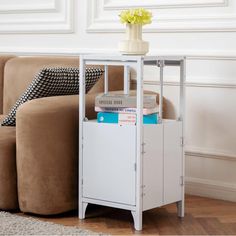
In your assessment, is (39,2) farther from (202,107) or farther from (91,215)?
(91,215)

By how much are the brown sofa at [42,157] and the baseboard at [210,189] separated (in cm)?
76

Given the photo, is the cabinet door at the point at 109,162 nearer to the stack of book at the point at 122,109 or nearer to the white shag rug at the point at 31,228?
the stack of book at the point at 122,109

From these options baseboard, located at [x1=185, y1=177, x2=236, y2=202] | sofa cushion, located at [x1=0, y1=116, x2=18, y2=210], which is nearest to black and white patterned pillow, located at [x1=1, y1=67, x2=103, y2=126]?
sofa cushion, located at [x1=0, y1=116, x2=18, y2=210]

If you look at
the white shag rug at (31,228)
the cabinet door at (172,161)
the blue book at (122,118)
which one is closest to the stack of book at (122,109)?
the blue book at (122,118)

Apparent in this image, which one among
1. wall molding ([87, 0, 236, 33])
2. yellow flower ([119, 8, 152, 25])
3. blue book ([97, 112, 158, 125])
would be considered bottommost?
blue book ([97, 112, 158, 125])

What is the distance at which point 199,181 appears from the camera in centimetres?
339

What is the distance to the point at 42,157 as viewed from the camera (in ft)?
9.31

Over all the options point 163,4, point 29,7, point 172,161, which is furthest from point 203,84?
point 29,7

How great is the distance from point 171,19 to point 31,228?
4.73 feet

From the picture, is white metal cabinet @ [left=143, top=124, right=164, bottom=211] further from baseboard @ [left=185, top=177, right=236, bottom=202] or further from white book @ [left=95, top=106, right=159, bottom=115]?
baseboard @ [left=185, top=177, right=236, bottom=202]

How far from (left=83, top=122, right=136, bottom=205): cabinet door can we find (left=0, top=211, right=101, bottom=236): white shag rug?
0.23 m

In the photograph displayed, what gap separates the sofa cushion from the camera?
2.93 metres

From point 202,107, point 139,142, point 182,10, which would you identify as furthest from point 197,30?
point 139,142

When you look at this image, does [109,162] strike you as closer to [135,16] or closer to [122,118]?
[122,118]
